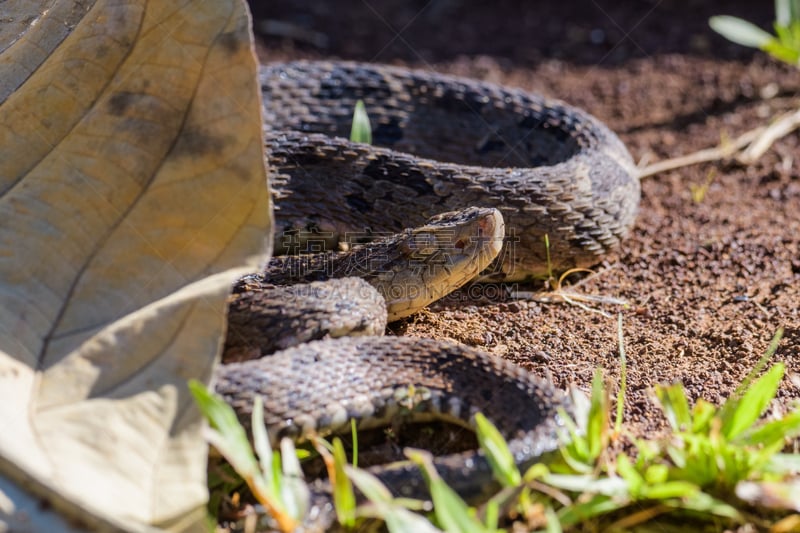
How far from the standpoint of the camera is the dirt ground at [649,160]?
154 inches

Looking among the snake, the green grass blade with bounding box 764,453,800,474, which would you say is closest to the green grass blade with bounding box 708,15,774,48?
the snake

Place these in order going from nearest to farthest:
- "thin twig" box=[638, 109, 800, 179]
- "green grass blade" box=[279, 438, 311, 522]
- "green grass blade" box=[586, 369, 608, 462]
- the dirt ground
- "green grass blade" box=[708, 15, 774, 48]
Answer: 1. "green grass blade" box=[279, 438, 311, 522]
2. "green grass blade" box=[586, 369, 608, 462]
3. the dirt ground
4. "green grass blade" box=[708, 15, 774, 48]
5. "thin twig" box=[638, 109, 800, 179]

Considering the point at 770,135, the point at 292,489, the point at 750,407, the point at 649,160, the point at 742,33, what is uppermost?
the point at 742,33

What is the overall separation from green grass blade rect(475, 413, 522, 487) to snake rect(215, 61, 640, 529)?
12 cm

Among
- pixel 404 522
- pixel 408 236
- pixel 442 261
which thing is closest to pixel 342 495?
pixel 404 522

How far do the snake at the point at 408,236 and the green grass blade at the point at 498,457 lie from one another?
117 millimetres

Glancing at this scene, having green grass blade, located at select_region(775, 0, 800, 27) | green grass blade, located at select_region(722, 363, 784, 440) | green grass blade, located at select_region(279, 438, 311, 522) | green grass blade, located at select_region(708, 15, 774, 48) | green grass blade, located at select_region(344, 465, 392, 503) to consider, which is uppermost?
green grass blade, located at select_region(775, 0, 800, 27)

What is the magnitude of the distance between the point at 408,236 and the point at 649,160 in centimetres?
286

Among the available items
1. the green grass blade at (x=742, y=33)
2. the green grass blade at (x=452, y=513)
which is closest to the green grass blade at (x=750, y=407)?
the green grass blade at (x=452, y=513)

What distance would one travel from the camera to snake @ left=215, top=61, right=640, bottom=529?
124 inches

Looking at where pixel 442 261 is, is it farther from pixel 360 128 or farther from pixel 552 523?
pixel 552 523

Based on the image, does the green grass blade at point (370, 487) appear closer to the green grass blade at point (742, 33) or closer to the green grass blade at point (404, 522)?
the green grass blade at point (404, 522)

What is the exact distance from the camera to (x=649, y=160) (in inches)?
253

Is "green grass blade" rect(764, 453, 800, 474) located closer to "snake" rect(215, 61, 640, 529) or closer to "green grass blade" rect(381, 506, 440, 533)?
"snake" rect(215, 61, 640, 529)
